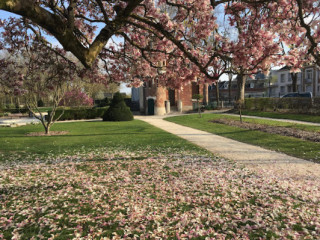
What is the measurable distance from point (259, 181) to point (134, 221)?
3.35 metres

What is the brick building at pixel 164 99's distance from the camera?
36469mm

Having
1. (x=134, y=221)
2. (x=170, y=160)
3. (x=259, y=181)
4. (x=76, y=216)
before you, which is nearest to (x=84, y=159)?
(x=170, y=160)

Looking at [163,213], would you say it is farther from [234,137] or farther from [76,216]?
[234,137]

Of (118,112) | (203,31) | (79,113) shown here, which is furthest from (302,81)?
(203,31)

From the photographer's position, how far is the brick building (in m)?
36.5

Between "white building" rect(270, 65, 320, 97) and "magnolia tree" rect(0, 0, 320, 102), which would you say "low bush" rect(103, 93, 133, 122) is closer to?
"magnolia tree" rect(0, 0, 320, 102)

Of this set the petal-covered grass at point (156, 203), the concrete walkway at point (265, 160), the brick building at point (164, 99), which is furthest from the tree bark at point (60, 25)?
the brick building at point (164, 99)

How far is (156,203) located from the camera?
4562 millimetres

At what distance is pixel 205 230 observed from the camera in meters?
3.57

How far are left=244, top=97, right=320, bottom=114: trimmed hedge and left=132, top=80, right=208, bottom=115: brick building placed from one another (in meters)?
9.21

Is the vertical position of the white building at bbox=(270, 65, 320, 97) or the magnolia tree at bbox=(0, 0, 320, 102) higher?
the white building at bbox=(270, 65, 320, 97)

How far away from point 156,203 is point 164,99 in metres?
33.1

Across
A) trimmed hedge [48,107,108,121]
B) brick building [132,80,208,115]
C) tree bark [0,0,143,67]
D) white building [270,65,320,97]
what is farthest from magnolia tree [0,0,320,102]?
white building [270,65,320,97]

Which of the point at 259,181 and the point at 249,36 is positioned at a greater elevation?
the point at 249,36
